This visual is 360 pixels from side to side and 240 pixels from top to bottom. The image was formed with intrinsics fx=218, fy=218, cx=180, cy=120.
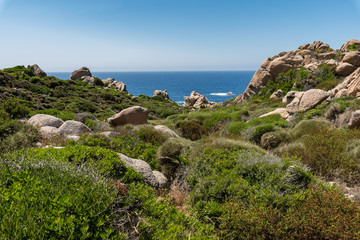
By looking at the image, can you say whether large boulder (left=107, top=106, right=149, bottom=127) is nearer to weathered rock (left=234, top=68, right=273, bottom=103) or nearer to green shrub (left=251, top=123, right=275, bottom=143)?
green shrub (left=251, top=123, right=275, bottom=143)

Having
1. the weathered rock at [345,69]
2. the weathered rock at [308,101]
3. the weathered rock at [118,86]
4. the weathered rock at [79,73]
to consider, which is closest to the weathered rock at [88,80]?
the weathered rock at [79,73]

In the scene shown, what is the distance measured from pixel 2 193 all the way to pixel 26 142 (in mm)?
6201

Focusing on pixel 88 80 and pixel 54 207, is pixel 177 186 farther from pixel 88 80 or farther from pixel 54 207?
pixel 88 80

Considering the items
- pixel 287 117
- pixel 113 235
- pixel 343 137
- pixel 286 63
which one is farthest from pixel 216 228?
pixel 286 63

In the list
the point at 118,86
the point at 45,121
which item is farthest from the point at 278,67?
the point at 118,86

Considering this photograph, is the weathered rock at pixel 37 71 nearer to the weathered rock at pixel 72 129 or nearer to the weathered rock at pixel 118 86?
the weathered rock at pixel 118 86

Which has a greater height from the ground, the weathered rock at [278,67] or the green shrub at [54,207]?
the weathered rock at [278,67]

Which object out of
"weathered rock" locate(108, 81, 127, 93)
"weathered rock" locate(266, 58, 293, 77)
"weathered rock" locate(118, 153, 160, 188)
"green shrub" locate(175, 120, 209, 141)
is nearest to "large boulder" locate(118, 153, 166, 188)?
"weathered rock" locate(118, 153, 160, 188)

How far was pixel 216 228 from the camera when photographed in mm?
4336

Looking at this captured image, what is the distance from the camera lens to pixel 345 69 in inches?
980

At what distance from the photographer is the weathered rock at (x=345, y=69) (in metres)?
24.5

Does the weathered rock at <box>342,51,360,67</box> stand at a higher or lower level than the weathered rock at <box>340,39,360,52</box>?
lower

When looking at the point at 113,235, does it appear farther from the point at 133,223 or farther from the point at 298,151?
the point at 298,151

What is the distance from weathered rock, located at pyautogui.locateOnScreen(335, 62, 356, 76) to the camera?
80.5ft
